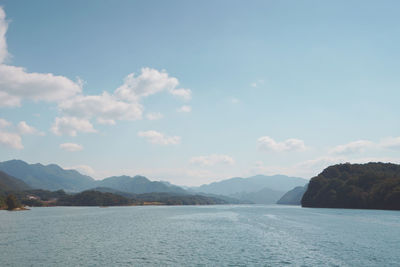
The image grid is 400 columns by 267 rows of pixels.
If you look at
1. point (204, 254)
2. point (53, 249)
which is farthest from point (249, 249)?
point (53, 249)

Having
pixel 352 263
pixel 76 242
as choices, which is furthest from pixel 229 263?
pixel 76 242

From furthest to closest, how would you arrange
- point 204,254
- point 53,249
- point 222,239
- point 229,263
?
point 222,239 < point 53,249 < point 204,254 < point 229,263

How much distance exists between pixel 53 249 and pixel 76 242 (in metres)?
9.73

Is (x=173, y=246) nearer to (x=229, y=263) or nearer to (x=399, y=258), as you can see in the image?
(x=229, y=263)

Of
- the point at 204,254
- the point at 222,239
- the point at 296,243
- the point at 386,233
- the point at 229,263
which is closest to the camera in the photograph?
the point at 229,263

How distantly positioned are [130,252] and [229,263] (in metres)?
21.6

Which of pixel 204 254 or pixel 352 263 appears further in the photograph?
pixel 204 254

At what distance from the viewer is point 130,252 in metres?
62.5

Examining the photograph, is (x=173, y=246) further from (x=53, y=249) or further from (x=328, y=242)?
(x=328, y=242)

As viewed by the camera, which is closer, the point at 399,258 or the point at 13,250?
the point at 399,258

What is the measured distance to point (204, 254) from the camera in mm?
60094

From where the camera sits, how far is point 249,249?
6581 cm

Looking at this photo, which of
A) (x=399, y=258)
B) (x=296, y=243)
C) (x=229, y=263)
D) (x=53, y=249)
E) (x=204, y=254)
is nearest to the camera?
(x=229, y=263)

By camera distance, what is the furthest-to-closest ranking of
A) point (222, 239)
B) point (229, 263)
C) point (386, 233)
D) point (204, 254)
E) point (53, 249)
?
point (386, 233), point (222, 239), point (53, 249), point (204, 254), point (229, 263)
